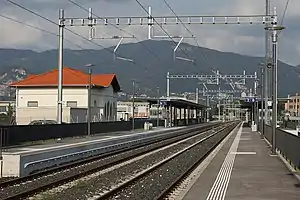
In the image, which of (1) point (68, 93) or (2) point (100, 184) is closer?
(2) point (100, 184)

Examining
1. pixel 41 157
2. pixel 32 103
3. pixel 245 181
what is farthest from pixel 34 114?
pixel 245 181

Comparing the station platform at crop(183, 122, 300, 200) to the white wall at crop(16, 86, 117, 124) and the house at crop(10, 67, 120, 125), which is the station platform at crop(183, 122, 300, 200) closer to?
the house at crop(10, 67, 120, 125)

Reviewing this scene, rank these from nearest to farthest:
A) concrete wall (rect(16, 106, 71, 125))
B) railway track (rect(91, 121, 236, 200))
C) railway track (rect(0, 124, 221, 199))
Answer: railway track (rect(91, 121, 236, 200)) < railway track (rect(0, 124, 221, 199)) < concrete wall (rect(16, 106, 71, 125))

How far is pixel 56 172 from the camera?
922 inches

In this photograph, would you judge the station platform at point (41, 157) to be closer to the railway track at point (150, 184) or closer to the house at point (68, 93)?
the railway track at point (150, 184)

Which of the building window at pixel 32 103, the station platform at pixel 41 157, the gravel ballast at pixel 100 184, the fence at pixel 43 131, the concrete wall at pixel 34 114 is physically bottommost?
the gravel ballast at pixel 100 184

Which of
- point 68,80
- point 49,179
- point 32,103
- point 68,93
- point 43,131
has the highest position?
point 68,80

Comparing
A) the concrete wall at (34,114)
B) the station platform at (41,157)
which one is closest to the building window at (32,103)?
the concrete wall at (34,114)

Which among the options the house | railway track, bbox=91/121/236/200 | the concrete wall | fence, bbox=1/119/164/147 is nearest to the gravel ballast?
railway track, bbox=91/121/236/200

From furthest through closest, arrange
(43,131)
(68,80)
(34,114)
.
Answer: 1. (68,80)
2. (34,114)
3. (43,131)

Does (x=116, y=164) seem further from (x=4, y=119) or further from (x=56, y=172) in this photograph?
(x=4, y=119)

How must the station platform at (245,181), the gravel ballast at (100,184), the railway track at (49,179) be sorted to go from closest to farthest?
1. the station platform at (245,181)
2. the gravel ballast at (100,184)
3. the railway track at (49,179)

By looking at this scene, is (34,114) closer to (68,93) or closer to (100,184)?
(68,93)

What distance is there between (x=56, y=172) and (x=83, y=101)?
60779 mm
